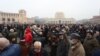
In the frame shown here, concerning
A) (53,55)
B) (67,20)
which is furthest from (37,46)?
(67,20)

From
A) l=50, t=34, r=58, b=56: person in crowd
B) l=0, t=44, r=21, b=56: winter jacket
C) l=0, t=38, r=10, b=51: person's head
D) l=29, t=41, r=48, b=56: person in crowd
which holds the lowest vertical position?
l=50, t=34, r=58, b=56: person in crowd

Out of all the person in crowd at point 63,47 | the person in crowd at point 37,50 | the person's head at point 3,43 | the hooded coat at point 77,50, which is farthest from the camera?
the person in crowd at point 63,47

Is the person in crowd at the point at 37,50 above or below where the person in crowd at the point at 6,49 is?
below

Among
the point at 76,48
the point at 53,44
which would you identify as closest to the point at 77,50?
the point at 76,48

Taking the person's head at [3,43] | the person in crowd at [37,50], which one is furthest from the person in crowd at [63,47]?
the person's head at [3,43]

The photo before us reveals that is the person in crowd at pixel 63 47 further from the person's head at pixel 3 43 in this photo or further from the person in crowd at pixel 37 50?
the person's head at pixel 3 43

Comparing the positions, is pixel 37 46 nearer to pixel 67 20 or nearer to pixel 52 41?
pixel 52 41

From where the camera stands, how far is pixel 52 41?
25.7ft

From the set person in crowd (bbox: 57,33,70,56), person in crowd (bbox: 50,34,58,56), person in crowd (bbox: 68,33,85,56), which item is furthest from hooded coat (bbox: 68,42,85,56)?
person in crowd (bbox: 50,34,58,56)

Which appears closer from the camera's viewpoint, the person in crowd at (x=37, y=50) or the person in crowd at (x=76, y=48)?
the person in crowd at (x=37, y=50)

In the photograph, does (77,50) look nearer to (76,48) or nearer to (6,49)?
(76,48)

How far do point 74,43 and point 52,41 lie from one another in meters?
2.26

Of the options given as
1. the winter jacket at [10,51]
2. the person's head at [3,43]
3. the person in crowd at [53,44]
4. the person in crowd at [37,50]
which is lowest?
the person in crowd at [53,44]

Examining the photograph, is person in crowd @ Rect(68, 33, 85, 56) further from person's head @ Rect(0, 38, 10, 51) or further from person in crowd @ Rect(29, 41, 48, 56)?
person's head @ Rect(0, 38, 10, 51)
